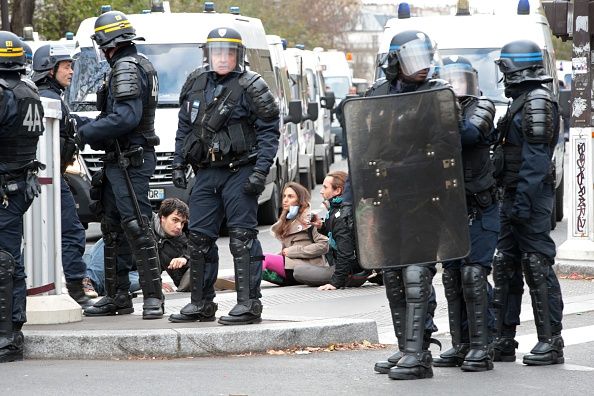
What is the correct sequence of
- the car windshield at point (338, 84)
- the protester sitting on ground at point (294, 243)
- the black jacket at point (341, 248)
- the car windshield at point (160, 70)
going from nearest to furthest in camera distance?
1. the black jacket at point (341, 248)
2. the protester sitting on ground at point (294, 243)
3. the car windshield at point (160, 70)
4. the car windshield at point (338, 84)

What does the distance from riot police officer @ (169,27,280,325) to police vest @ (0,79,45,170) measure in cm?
103

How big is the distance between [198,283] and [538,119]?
8.00 feet

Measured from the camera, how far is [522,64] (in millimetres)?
8227

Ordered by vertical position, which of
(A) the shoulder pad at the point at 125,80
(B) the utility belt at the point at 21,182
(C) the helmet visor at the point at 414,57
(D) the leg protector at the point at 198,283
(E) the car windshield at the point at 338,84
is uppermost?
(C) the helmet visor at the point at 414,57

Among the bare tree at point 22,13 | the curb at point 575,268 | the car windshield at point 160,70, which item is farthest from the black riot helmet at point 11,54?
the bare tree at point 22,13

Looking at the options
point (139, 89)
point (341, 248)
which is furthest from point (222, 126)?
point (341, 248)

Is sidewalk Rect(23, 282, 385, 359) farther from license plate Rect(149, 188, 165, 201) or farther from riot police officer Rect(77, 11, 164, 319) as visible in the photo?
license plate Rect(149, 188, 165, 201)

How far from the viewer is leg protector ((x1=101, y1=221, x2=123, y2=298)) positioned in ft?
31.9

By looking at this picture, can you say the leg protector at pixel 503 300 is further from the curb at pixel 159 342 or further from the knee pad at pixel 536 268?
the curb at pixel 159 342

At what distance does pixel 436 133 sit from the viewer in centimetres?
763

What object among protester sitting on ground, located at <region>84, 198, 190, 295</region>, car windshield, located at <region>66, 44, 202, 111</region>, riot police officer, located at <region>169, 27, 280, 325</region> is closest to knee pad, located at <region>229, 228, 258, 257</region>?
riot police officer, located at <region>169, 27, 280, 325</region>

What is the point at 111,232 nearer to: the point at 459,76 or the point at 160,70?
the point at 459,76

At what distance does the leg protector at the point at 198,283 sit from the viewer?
357 inches

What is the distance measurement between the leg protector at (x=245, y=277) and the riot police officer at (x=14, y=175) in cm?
126
